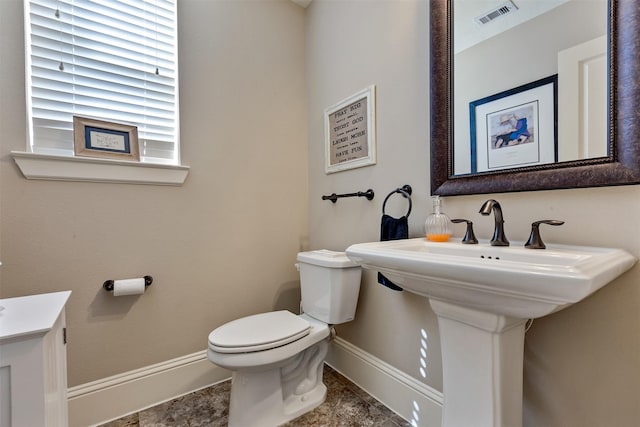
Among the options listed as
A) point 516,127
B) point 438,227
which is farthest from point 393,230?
point 516,127

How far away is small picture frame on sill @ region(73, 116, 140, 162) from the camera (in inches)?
53.2

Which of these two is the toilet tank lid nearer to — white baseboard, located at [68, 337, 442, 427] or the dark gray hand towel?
the dark gray hand towel

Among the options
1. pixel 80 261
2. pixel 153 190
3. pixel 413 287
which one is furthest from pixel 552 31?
pixel 80 261

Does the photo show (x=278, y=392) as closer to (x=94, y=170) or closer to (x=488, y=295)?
(x=488, y=295)

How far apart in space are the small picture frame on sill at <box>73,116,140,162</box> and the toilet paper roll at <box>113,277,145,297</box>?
61 cm

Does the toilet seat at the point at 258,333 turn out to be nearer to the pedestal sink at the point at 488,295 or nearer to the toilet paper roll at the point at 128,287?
the toilet paper roll at the point at 128,287

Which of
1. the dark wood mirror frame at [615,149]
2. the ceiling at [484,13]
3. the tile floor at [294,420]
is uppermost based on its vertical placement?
the ceiling at [484,13]

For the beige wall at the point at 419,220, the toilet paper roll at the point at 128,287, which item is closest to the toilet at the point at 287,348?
the beige wall at the point at 419,220

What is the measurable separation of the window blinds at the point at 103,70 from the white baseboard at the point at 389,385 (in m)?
1.52

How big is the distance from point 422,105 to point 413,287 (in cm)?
86

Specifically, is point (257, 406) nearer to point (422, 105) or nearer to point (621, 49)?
point (422, 105)

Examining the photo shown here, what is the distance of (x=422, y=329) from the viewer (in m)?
1.31

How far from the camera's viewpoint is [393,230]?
133 centimetres

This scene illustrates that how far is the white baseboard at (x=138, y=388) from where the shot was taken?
4.42 ft
